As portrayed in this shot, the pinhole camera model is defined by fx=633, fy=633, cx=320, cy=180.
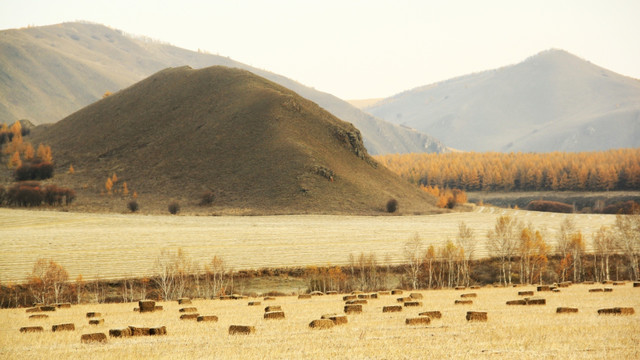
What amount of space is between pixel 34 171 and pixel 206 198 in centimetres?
5064

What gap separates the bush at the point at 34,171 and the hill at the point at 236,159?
4.09 meters

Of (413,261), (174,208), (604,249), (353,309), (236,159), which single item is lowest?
(353,309)

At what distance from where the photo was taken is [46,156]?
17500 centimetres

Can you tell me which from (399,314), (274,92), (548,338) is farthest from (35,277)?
(274,92)

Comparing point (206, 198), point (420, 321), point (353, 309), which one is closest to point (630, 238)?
point (353, 309)

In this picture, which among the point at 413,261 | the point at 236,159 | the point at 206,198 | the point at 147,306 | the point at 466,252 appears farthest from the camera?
the point at 236,159

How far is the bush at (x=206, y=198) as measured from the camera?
144 meters

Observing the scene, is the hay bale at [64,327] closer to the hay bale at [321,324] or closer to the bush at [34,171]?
the hay bale at [321,324]

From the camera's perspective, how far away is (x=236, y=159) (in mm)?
163750

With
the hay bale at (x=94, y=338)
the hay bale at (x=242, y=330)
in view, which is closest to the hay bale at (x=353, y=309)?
the hay bale at (x=242, y=330)

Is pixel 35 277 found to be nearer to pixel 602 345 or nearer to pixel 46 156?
pixel 602 345

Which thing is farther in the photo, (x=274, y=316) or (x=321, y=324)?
(x=274, y=316)

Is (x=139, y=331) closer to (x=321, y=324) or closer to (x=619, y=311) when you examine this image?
(x=321, y=324)

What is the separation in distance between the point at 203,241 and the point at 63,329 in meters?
62.7
